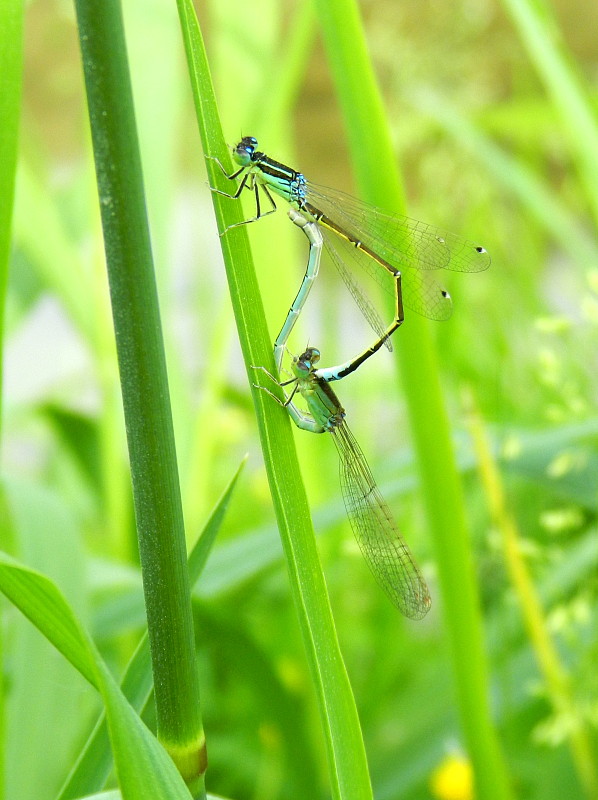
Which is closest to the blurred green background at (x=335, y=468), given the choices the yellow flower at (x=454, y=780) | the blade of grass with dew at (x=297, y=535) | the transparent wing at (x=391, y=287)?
the yellow flower at (x=454, y=780)

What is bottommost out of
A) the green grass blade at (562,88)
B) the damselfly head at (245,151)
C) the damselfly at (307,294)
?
the damselfly at (307,294)

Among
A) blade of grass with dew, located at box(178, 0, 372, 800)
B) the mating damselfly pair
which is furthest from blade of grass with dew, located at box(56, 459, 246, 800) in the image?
the mating damselfly pair

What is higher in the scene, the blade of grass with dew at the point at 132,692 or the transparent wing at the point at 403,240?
the transparent wing at the point at 403,240

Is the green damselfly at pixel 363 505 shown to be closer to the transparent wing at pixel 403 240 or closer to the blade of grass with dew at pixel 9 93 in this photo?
the transparent wing at pixel 403 240

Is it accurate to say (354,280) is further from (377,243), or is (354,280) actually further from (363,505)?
(363,505)

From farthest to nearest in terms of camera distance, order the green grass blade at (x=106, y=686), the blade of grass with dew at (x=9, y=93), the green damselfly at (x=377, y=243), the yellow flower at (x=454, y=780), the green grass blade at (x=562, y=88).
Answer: the yellow flower at (x=454, y=780) < the green grass blade at (x=562, y=88) < the green damselfly at (x=377, y=243) < the blade of grass with dew at (x=9, y=93) < the green grass blade at (x=106, y=686)

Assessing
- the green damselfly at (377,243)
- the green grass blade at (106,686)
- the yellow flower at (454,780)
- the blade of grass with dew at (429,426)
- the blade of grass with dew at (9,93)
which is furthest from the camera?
the yellow flower at (454,780)

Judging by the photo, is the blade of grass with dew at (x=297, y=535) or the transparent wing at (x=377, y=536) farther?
the transparent wing at (x=377, y=536)

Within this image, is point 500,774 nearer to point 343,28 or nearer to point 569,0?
point 343,28
